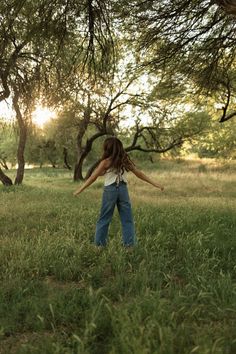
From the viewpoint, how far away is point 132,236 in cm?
684

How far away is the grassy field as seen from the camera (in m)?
3.56

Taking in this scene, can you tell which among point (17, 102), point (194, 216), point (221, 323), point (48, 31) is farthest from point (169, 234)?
point (17, 102)

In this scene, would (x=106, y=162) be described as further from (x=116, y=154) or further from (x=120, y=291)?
(x=120, y=291)

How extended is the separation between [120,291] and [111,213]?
219cm

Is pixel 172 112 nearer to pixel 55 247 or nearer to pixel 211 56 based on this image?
pixel 211 56

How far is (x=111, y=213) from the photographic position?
696 centimetres

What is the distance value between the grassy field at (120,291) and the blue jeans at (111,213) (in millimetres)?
196

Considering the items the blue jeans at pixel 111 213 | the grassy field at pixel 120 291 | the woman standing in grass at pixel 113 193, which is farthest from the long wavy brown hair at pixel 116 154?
the grassy field at pixel 120 291

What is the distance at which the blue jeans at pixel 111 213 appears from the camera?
683 centimetres

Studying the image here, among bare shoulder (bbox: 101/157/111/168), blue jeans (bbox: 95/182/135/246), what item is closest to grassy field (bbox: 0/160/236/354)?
blue jeans (bbox: 95/182/135/246)

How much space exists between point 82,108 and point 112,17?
59.5ft

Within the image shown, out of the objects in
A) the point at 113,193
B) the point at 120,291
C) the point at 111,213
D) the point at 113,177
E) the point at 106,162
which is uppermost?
the point at 106,162

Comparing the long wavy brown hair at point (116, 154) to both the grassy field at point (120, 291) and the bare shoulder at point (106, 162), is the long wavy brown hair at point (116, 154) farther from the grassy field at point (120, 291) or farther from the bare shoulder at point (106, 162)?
the grassy field at point (120, 291)

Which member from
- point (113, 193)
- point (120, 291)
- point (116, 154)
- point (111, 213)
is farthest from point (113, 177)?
point (120, 291)
